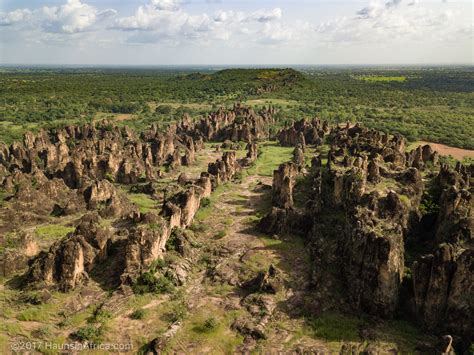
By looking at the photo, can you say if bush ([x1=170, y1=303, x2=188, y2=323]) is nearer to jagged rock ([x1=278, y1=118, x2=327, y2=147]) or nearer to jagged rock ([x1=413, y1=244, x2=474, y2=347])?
jagged rock ([x1=413, y1=244, x2=474, y2=347])

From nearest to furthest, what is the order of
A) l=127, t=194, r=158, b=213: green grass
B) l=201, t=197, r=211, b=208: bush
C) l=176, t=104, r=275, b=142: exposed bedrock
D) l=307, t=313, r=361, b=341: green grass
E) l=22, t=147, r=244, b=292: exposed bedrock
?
l=307, t=313, r=361, b=341: green grass, l=22, t=147, r=244, b=292: exposed bedrock, l=127, t=194, r=158, b=213: green grass, l=201, t=197, r=211, b=208: bush, l=176, t=104, r=275, b=142: exposed bedrock

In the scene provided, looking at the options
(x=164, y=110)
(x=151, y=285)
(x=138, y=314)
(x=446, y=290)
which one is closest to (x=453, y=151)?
(x=446, y=290)

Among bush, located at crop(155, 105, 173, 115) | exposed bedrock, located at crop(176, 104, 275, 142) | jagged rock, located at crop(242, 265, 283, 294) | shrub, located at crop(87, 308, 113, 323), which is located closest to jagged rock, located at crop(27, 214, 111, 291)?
shrub, located at crop(87, 308, 113, 323)

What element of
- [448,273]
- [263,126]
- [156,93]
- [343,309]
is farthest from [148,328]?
[156,93]

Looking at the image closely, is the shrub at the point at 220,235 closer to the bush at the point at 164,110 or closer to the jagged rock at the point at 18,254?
the jagged rock at the point at 18,254

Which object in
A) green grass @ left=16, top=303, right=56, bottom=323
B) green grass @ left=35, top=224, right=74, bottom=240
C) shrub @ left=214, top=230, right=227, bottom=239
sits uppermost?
green grass @ left=35, top=224, right=74, bottom=240

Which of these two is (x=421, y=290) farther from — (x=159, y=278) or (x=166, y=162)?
(x=166, y=162)
